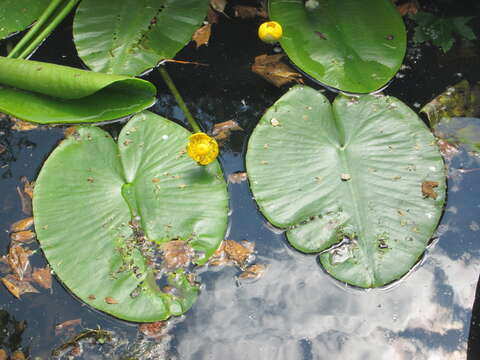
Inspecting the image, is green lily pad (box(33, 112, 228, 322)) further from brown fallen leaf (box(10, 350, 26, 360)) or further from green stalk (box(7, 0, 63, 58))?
green stalk (box(7, 0, 63, 58))

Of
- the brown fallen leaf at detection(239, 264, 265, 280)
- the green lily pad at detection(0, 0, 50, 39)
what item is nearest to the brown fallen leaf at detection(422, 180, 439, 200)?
the brown fallen leaf at detection(239, 264, 265, 280)

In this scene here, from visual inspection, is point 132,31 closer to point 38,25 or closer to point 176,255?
point 38,25

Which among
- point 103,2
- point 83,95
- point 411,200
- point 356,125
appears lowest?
point 411,200

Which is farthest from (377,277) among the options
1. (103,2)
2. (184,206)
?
(103,2)

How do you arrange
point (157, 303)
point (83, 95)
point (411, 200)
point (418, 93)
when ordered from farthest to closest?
point (418, 93) < point (83, 95) < point (411, 200) < point (157, 303)

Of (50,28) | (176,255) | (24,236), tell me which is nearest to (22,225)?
(24,236)

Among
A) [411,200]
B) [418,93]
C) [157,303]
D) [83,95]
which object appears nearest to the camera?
[157,303]

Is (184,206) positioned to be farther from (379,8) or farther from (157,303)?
(379,8)
